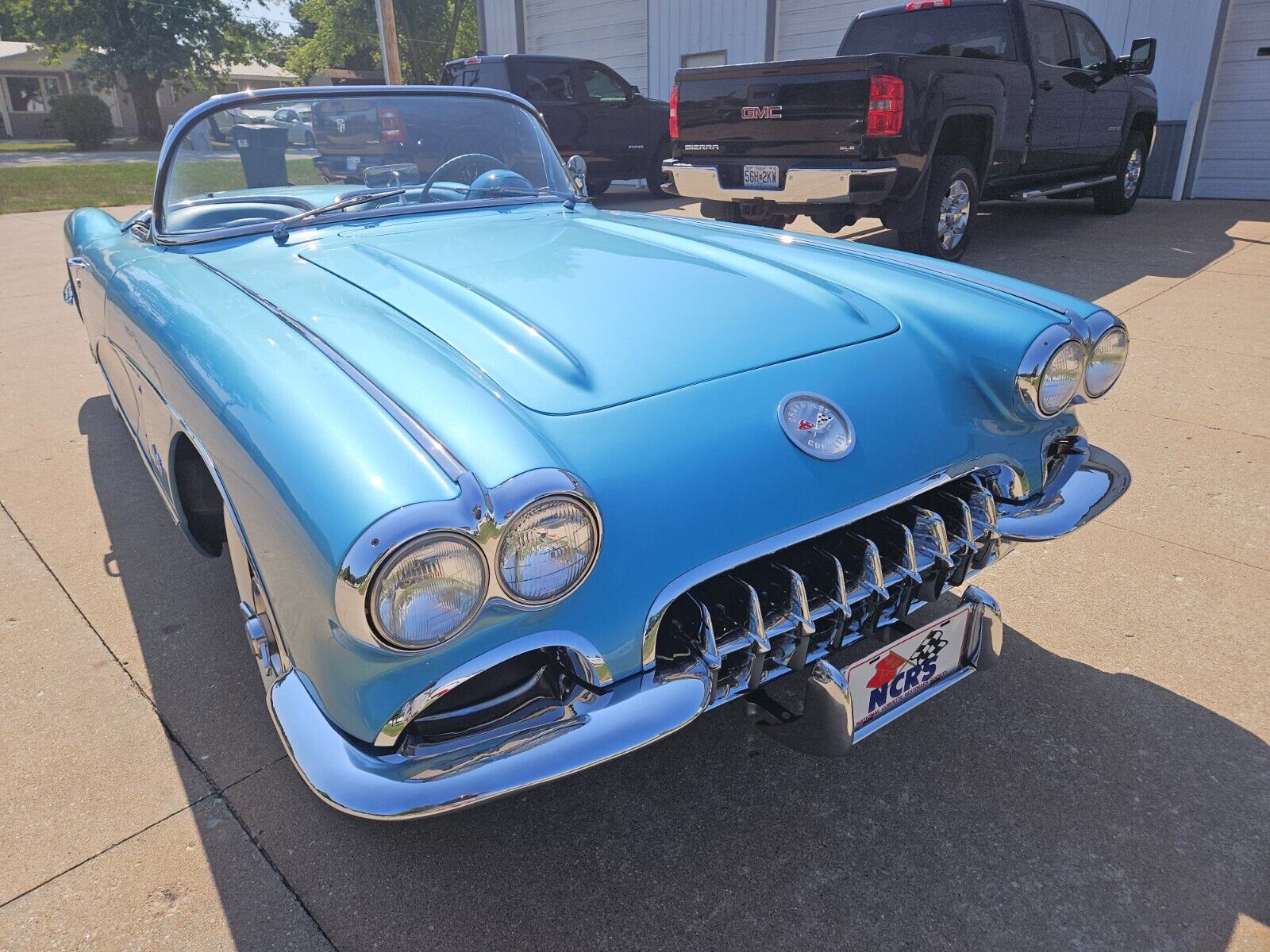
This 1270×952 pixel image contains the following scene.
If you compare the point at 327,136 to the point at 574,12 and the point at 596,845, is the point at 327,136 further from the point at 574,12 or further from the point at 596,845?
the point at 574,12

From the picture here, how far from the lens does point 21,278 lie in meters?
8.19

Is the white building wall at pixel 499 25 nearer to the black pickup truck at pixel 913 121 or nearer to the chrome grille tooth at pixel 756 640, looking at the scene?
the black pickup truck at pixel 913 121

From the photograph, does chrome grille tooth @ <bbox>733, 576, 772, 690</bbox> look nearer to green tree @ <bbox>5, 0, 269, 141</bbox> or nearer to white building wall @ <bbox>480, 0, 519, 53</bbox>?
white building wall @ <bbox>480, 0, 519, 53</bbox>

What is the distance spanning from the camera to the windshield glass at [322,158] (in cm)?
292

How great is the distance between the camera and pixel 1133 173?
932 cm

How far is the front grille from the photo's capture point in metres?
1.67

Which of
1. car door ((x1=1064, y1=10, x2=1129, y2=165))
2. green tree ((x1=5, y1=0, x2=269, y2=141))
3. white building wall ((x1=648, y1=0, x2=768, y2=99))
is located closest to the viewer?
car door ((x1=1064, y1=10, x2=1129, y2=165))

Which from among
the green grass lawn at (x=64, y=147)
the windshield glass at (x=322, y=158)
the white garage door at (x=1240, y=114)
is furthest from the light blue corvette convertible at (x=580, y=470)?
the green grass lawn at (x=64, y=147)

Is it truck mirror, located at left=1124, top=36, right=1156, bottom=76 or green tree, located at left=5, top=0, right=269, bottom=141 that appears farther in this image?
green tree, located at left=5, top=0, right=269, bottom=141

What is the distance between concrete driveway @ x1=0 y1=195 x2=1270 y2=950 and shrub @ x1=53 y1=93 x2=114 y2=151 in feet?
117

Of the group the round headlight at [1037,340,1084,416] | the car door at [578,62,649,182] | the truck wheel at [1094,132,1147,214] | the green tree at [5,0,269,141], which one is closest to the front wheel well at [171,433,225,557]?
the round headlight at [1037,340,1084,416]

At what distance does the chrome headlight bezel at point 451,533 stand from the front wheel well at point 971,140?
6.06 meters

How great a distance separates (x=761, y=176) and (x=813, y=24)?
289 inches

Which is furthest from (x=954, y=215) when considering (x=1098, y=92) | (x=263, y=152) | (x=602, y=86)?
(x=602, y=86)
